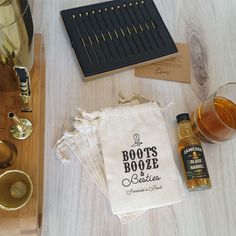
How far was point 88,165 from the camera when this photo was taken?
0.67 metres

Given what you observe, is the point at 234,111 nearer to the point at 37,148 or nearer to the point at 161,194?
the point at 161,194

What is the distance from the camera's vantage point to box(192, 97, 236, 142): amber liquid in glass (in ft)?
2.17

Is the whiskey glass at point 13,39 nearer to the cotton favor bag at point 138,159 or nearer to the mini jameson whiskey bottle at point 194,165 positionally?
the cotton favor bag at point 138,159

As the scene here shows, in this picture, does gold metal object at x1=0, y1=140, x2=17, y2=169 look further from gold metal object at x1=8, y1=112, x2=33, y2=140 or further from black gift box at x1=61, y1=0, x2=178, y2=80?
black gift box at x1=61, y1=0, x2=178, y2=80

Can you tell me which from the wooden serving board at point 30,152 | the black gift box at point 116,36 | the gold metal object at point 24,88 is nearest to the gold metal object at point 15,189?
the wooden serving board at point 30,152

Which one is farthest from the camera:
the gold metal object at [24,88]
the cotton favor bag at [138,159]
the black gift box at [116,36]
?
the black gift box at [116,36]

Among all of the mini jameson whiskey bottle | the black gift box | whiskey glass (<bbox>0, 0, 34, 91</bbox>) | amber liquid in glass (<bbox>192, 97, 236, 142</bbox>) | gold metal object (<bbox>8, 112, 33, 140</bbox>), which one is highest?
whiskey glass (<bbox>0, 0, 34, 91</bbox>)

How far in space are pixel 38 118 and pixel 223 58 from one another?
487 mm

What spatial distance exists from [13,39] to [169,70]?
0.38 meters

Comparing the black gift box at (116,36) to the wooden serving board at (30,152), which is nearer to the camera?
the wooden serving board at (30,152)

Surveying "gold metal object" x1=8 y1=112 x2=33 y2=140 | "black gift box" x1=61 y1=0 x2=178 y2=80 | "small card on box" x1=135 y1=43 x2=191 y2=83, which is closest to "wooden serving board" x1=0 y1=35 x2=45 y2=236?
"gold metal object" x1=8 y1=112 x2=33 y2=140

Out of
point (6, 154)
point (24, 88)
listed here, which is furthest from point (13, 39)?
point (6, 154)

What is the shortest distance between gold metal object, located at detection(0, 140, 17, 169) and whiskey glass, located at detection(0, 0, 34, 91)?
122 mm

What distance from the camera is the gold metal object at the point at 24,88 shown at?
522 millimetres
